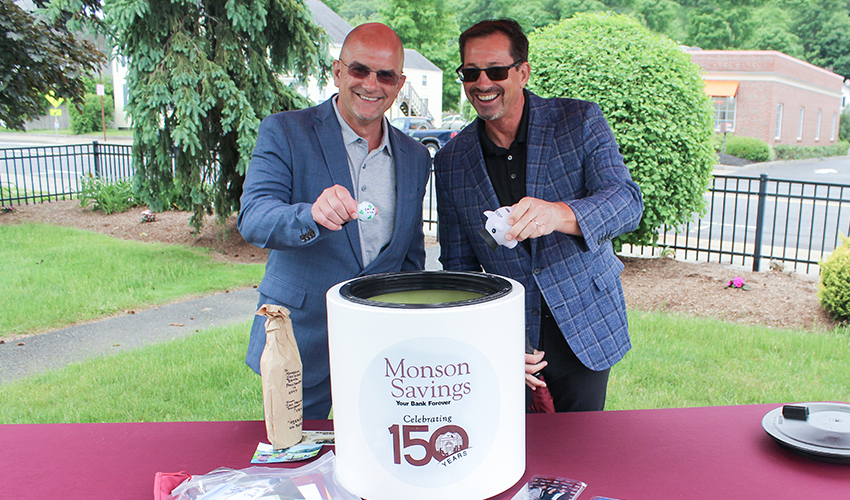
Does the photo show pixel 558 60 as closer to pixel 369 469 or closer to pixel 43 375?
pixel 43 375

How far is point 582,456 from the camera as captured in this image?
124 cm

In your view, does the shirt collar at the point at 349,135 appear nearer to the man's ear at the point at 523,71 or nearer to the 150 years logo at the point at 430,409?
the man's ear at the point at 523,71

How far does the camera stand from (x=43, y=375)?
4125mm

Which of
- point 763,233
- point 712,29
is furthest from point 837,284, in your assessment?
point 712,29

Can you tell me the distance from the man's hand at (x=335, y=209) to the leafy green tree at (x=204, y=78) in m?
5.92

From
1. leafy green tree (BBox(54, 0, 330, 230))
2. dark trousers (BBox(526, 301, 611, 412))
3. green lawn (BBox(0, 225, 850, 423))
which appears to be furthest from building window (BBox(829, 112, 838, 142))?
dark trousers (BBox(526, 301, 611, 412))

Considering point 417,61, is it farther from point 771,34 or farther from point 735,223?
point 735,223

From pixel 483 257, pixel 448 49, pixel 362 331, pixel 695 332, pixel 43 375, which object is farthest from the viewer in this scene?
pixel 448 49

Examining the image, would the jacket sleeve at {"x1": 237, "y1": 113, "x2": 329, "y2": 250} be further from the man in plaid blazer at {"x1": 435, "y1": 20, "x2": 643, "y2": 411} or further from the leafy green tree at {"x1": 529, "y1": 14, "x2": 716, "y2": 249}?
the leafy green tree at {"x1": 529, "y1": 14, "x2": 716, "y2": 249}

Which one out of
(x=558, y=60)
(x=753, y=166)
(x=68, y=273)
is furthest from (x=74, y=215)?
(x=753, y=166)

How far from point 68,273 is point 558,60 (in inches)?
220

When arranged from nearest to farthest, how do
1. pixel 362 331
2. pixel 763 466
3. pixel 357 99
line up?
pixel 362 331 < pixel 763 466 < pixel 357 99

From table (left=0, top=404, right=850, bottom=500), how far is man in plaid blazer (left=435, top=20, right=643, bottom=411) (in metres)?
0.61

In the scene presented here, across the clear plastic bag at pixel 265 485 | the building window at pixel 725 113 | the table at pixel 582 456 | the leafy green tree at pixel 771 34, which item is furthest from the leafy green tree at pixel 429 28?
the clear plastic bag at pixel 265 485
